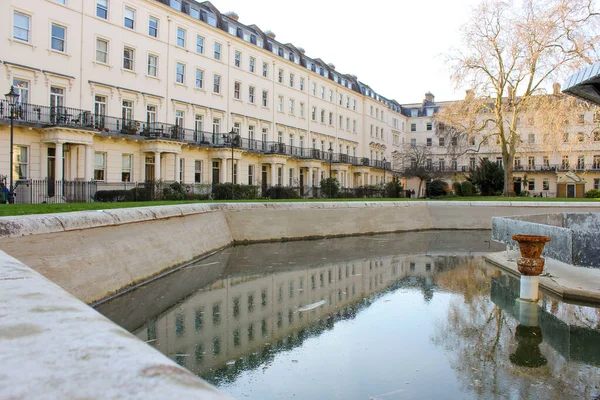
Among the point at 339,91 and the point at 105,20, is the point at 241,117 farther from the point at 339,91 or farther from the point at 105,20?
the point at 339,91

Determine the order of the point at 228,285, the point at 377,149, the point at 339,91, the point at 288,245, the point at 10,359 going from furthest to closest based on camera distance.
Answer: the point at 377,149
the point at 339,91
the point at 288,245
the point at 228,285
the point at 10,359

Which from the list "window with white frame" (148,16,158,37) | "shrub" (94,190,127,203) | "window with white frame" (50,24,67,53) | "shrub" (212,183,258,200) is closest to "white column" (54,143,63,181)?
"shrub" (94,190,127,203)

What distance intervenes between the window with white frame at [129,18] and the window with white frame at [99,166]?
964cm

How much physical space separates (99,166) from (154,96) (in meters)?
7.15

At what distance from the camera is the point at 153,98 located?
34.2 metres

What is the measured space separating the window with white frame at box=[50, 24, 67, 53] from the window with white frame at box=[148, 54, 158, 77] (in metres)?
6.78

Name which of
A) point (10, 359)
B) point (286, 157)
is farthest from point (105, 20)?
point (10, 359)

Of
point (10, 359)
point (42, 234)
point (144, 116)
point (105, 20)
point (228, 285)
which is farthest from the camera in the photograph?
point (144, 116)

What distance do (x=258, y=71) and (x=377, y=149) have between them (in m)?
31.9

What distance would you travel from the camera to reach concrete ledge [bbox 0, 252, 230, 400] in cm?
115

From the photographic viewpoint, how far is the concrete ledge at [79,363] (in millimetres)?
1146

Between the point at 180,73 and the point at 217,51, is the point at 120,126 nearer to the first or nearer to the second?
the point at 180,73

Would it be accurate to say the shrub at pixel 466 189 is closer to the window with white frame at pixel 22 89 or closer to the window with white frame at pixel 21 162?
the window with white frame at pixel 21 162

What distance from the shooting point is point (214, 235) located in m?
15.1
